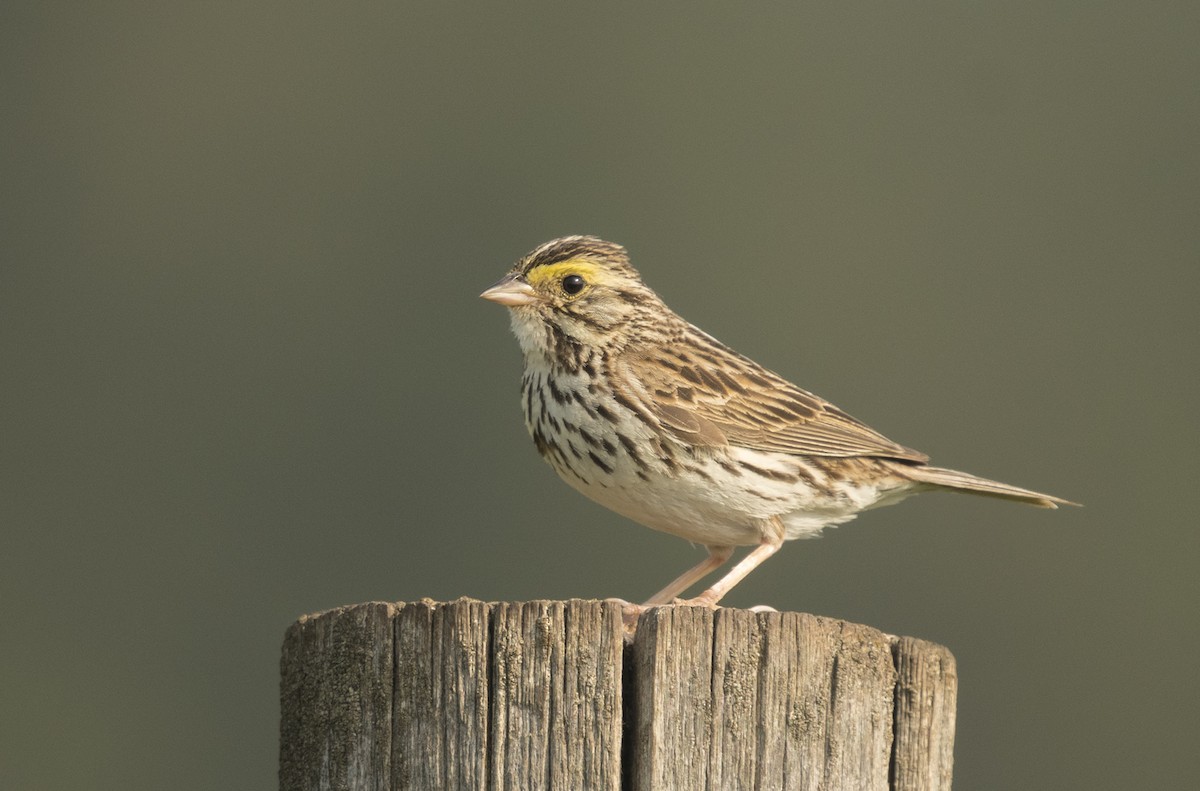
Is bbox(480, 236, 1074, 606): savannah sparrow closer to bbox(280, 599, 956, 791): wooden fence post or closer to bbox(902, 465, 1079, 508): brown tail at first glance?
bbox(902, 465, 1079, 508): brown tail

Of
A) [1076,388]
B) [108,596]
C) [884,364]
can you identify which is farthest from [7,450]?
[1076,388]

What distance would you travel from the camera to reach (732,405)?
32.7 feet

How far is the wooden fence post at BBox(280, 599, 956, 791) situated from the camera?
21.0 ft

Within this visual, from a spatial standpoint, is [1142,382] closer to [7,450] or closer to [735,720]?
[7,450]

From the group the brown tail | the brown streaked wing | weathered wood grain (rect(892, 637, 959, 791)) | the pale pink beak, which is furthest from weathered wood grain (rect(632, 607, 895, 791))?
the brown tail

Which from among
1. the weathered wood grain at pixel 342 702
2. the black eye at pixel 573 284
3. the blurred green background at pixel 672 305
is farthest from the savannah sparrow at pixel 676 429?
the blurred green background at pixel 672 305

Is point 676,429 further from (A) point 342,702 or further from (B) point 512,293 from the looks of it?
(A) point 342,702

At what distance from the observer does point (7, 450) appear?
34469 mm

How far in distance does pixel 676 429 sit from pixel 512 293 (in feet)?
3.58

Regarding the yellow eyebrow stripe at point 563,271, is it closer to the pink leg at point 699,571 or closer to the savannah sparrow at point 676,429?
the savannah sparrow at point 676,429

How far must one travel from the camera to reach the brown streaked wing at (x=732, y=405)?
955 cm

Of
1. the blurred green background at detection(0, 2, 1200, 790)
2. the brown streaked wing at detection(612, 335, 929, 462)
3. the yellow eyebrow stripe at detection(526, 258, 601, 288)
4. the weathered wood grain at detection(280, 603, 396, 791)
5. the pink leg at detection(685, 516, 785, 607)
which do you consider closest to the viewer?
the weathered wood grain at detection(280, 603, 396, 791)

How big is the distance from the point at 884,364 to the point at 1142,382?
423 cm

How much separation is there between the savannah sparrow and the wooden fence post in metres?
2.48
